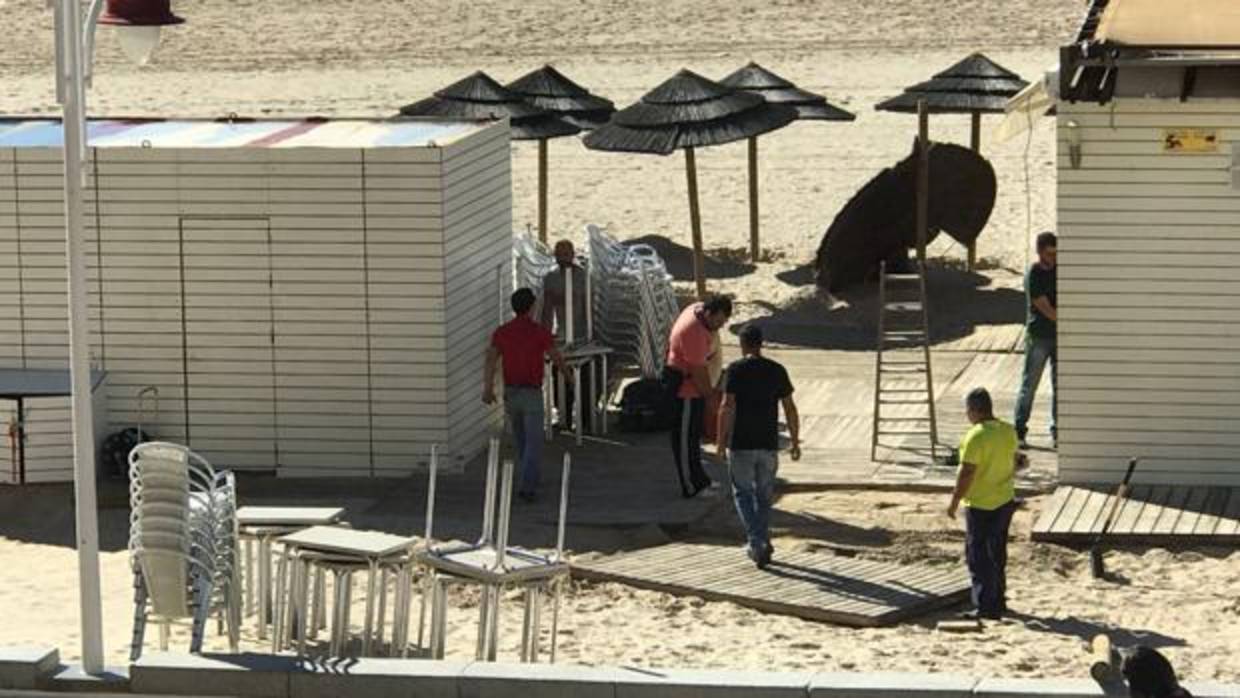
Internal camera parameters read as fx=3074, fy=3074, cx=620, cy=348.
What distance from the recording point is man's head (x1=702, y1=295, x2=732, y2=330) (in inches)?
Answer: 720

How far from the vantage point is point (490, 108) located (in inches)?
1018

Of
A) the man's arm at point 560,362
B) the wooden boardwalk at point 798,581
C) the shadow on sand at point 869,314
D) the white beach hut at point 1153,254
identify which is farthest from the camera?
the shadow on sand at point 869,314

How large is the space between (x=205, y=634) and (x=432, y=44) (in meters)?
27.7

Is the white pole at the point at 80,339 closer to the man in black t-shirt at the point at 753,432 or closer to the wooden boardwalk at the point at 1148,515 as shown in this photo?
the man in black t-shirt at the point at 753,432

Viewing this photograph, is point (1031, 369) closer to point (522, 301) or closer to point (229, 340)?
point (522, 301)

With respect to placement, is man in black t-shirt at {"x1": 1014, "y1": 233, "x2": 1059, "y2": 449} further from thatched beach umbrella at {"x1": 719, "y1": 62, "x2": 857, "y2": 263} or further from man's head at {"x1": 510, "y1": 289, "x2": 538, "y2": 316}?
thatched beach umbrella at {"x1": 719, "y1": 62, "x2": 857, "y2": 263}

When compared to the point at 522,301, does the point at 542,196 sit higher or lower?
lower

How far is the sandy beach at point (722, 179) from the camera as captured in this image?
1549 centimetres

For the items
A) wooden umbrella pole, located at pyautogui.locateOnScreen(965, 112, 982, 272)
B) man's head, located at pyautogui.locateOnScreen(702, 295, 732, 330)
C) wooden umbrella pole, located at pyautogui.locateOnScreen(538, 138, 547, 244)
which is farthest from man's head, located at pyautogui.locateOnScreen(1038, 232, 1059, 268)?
wooden umbrella pole, located at pyautogui.locateOnScreen(538, 138, 547, 244)

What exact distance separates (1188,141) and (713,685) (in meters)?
6.07

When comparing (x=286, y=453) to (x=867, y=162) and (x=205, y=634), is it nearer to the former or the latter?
(x=205, y=634)

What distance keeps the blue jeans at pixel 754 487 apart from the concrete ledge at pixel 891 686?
2981 mm

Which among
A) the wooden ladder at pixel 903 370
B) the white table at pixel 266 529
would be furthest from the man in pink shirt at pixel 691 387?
the white table at pixel 266 529

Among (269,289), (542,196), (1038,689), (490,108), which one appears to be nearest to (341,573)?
(1038,689)
